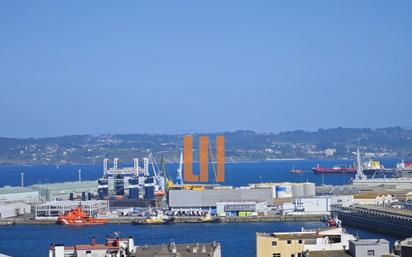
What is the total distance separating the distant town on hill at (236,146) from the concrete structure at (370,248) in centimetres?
9158

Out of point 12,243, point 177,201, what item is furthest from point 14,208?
point 12,243

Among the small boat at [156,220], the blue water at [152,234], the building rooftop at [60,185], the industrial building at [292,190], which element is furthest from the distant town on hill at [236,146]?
the blue water at [152,234]

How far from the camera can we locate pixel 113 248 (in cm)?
1233

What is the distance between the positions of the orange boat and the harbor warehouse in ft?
11.9

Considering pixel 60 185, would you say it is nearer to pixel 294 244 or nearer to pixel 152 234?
pixel 152 234

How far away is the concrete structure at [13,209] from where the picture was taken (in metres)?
35.8

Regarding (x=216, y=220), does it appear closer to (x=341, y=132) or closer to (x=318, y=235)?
(x=318, y=235)

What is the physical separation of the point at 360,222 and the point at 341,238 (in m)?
17.0

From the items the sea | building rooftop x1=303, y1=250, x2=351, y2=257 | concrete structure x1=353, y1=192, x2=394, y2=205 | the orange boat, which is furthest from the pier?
building rooftop x1=303, y1=250, x2=351, y2=257

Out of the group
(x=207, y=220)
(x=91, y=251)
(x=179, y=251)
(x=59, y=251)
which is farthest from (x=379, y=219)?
(x=59, y=251)

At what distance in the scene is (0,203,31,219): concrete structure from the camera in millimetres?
35750

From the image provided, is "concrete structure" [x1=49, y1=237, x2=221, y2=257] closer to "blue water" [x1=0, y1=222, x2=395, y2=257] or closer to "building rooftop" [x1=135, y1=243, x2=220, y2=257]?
"building rooftop" [x1=135, y1=243, x2=220, y2=257]

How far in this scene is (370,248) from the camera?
10.4 meters

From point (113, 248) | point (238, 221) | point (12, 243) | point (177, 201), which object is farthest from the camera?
point (177, 201)
